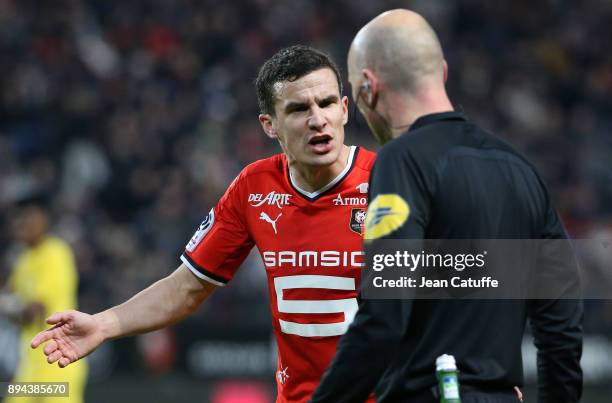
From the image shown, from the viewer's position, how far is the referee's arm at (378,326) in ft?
9.46

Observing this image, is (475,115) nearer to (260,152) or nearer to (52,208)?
(260,152)

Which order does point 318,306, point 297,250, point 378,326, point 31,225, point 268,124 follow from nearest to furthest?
point 378,326, point 318,306, point 297,250, point 268,124, point 31,225

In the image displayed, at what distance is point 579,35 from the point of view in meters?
15.0

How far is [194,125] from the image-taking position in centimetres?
1341

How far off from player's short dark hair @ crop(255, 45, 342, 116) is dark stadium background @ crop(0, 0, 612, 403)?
6113mm

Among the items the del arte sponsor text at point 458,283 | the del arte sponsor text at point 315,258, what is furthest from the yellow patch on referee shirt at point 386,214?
the del arte sponsor text at point 315,258

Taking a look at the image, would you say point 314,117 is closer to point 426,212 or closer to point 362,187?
point 362,187

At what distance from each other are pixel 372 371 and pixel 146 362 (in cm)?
788

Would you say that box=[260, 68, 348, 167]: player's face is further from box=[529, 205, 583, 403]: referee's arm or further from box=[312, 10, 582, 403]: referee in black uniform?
box=[529, 205, 583, 403]: referee's arm

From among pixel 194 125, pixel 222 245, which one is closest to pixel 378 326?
pixel 222 245

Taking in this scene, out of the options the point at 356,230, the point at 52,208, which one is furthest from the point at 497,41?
the point at 356,230

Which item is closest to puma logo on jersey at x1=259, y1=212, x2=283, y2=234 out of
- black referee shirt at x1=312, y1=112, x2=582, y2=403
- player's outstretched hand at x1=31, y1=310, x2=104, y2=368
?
player's outstretched hand at x1=31, y1=310, x2=104, y2=368

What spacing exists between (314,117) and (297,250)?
23.0 inches

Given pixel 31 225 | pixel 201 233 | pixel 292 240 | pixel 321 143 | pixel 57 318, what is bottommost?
pixel 57 318
